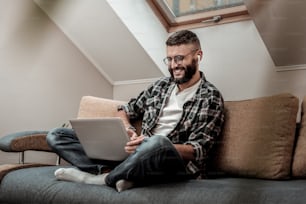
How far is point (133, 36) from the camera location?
2.08m

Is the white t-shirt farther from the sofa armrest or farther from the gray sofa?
the sofa armrest

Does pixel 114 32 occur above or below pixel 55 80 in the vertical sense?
above

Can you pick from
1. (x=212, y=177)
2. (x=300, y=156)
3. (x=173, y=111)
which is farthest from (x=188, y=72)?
(x=300, y=156)

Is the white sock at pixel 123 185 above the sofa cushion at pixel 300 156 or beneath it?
beneath

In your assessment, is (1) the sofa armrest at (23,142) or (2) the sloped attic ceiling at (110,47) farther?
(2) the sloped attic ceiling at (110,47)

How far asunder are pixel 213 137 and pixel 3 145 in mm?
844

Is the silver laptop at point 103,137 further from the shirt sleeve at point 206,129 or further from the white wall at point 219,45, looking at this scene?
the white wall at point 219,45

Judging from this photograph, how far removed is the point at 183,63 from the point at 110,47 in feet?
2.73

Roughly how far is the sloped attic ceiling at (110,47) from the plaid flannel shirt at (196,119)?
21.8 inches

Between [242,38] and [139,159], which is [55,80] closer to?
[242,38]

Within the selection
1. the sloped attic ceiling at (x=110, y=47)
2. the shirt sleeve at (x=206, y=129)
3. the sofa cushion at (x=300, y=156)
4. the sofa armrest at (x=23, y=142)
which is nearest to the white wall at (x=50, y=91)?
the sloped attic ceiling at (x=110, y=47)

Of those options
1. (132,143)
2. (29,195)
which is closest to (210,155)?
(132,143)

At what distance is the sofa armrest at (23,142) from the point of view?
5.40 ft

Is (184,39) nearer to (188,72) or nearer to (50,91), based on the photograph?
(188,72)
